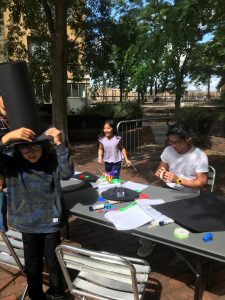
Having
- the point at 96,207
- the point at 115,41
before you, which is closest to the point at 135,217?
the point at 96,207

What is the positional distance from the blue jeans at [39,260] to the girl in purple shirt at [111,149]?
8.68 feet

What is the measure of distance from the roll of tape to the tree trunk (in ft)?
24.1

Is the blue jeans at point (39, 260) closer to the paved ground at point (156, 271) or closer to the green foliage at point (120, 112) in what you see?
the paved ground at point (156, 271)

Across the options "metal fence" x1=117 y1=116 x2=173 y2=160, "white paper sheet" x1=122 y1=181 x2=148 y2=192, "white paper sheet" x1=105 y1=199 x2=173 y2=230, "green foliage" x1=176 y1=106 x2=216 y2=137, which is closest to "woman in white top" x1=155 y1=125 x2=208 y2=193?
"white paper sheet" x1=122 y1=181 x2=148 y2=192

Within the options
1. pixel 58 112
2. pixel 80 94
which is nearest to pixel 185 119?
pixel 58 112

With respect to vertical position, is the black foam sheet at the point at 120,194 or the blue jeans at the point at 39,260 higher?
the black foam sheet at the point at 120,194

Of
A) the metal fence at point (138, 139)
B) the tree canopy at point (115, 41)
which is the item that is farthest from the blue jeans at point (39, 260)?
the metal fence at point (138, 139)

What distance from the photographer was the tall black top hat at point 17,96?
2.57m

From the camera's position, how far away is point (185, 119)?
11.9 meters

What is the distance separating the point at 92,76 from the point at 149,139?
5999 millimetres

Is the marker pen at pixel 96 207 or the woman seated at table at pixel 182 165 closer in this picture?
the marker pen at pixel 96 207

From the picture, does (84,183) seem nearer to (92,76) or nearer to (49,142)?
(49,142)

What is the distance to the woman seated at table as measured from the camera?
11.5ft

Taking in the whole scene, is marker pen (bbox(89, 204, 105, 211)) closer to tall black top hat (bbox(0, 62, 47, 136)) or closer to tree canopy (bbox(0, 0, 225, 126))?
tall black top hat (bbox(0, 62, 47, 136))
